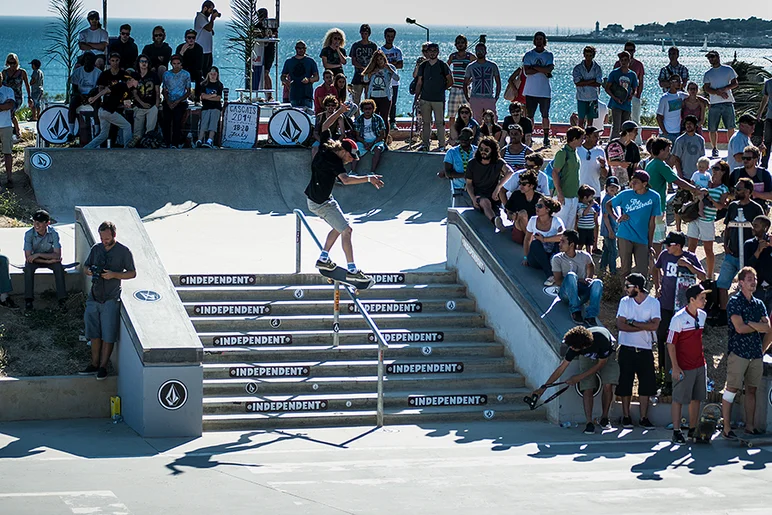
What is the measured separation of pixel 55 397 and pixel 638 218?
686 cm

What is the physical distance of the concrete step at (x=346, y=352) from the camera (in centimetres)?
1313

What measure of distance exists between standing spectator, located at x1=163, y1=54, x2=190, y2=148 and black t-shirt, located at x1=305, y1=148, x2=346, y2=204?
775 cm

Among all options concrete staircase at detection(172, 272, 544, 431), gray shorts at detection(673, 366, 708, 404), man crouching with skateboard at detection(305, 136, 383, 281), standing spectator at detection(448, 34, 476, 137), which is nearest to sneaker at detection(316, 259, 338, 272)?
man crouching with skateboard at detection(305, 136, 383, 281)

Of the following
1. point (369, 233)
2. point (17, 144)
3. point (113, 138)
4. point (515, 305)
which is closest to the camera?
point (515, 305)

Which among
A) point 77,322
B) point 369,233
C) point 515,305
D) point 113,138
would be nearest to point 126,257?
point 77,322

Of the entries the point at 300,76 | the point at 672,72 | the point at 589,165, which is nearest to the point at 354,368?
the point at 589,165

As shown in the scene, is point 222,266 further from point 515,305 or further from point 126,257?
point 515,305

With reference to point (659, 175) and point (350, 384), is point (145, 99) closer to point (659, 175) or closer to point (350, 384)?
point (350, 384)

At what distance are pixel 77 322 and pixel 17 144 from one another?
9506 mm

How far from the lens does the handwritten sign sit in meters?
21.2

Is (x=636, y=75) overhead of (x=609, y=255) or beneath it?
overhead

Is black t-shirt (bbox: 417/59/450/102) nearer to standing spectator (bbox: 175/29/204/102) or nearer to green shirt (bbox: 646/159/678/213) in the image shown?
standing spectator (bbox: 175/29/204/102)

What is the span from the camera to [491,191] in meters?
15.1

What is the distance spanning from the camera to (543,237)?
1358cm
